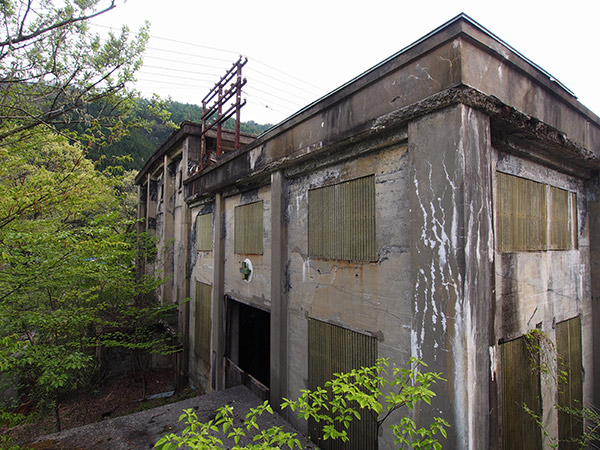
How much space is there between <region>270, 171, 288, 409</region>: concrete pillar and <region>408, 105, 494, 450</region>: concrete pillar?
257 centimetres

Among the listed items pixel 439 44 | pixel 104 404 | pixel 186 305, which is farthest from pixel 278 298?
pixel 104 404

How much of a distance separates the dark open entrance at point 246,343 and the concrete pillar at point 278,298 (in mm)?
2088

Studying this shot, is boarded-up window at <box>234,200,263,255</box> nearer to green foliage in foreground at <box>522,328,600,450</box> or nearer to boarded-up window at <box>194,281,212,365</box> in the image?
boarded-up window at <box>194,281,212,365</box>

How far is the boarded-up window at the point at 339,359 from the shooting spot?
386 centimetres

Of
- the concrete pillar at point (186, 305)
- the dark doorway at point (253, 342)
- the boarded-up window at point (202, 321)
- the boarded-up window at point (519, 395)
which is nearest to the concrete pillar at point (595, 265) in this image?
the boarded-up window at point (519, 395)

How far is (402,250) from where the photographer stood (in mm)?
3473

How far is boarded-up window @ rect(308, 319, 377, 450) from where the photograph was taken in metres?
3.86

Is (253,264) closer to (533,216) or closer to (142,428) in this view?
(142,428)

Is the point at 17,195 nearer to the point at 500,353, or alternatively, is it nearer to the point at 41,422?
the point at 500,353

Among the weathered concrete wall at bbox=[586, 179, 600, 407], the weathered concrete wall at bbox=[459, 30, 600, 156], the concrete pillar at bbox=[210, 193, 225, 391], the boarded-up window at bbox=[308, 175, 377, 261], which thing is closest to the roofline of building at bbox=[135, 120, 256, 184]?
the concrete pillar at bbox=[210, 193, 225, 391]

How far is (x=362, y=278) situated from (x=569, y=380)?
11.3 ft

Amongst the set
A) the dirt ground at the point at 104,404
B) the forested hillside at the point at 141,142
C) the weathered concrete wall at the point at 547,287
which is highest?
the forested hillside at the point at 141,142

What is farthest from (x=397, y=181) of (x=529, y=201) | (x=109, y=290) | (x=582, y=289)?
(x=109, y=290)

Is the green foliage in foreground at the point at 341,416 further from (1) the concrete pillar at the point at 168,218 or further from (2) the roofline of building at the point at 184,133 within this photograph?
(1) the concrete pillar at the point at 168,218
